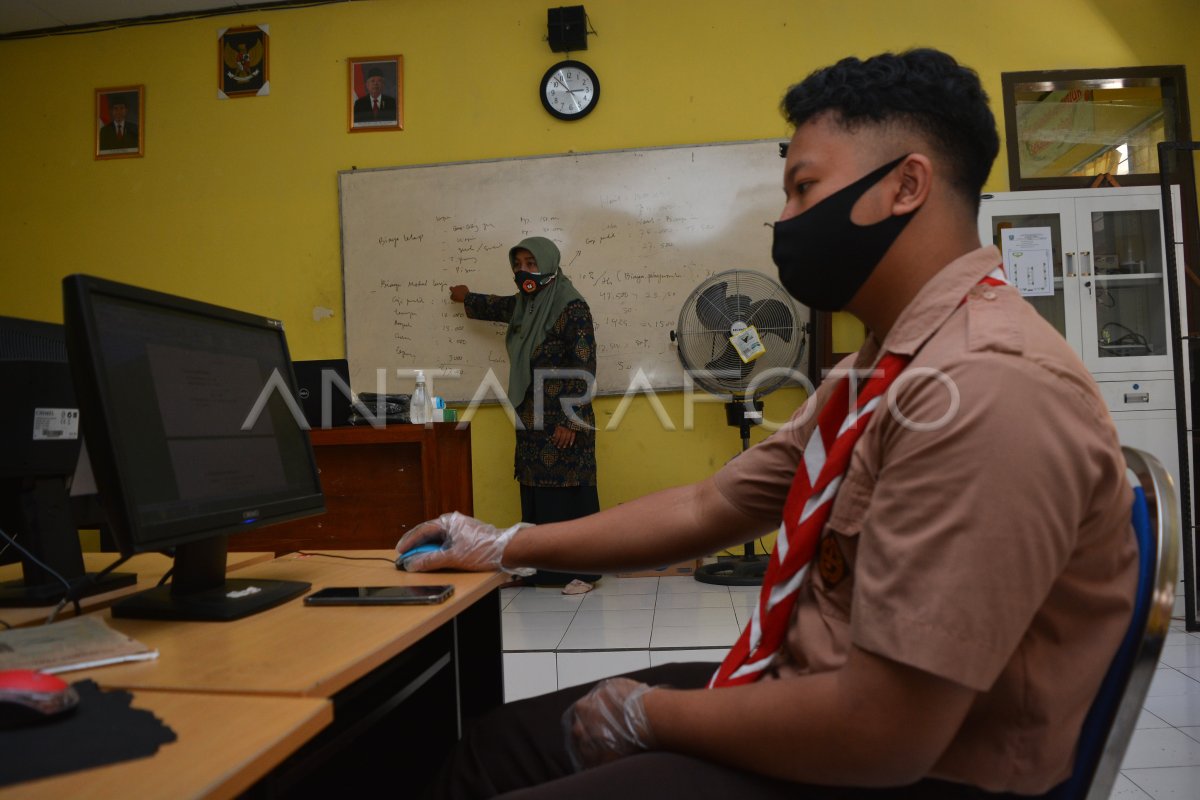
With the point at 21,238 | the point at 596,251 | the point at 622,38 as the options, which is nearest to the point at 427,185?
the point at 596,251

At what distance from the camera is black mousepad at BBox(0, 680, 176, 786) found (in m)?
0.59

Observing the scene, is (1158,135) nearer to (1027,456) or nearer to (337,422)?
(337,422)

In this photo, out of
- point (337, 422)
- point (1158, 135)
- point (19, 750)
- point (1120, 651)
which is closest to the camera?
point (19, 750)

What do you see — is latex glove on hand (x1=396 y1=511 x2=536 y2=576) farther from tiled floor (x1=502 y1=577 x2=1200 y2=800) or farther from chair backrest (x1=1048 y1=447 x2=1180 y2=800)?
tiled floor (x1=502 y1=577 x2=1200 y2=800)

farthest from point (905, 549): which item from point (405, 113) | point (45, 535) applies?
point (405, 113)

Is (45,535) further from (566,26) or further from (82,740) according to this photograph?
(566,26)

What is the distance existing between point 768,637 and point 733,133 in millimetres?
3871

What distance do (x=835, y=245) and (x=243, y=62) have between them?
4.62 meters

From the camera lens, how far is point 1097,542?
750 millimetres

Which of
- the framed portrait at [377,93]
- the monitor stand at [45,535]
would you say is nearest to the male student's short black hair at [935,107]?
the monitor stand at [45,535]

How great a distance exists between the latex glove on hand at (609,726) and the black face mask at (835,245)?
541 millimetres

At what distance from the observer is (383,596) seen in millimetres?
1130

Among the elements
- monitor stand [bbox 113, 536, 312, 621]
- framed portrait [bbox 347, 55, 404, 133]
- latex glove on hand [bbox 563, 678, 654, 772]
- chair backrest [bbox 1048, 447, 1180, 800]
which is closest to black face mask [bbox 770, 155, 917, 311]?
chair backrest [bbox 1048, 447, 1180, 800]

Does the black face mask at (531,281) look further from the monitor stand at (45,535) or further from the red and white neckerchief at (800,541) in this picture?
the red and white neckerchief at (800,541)
